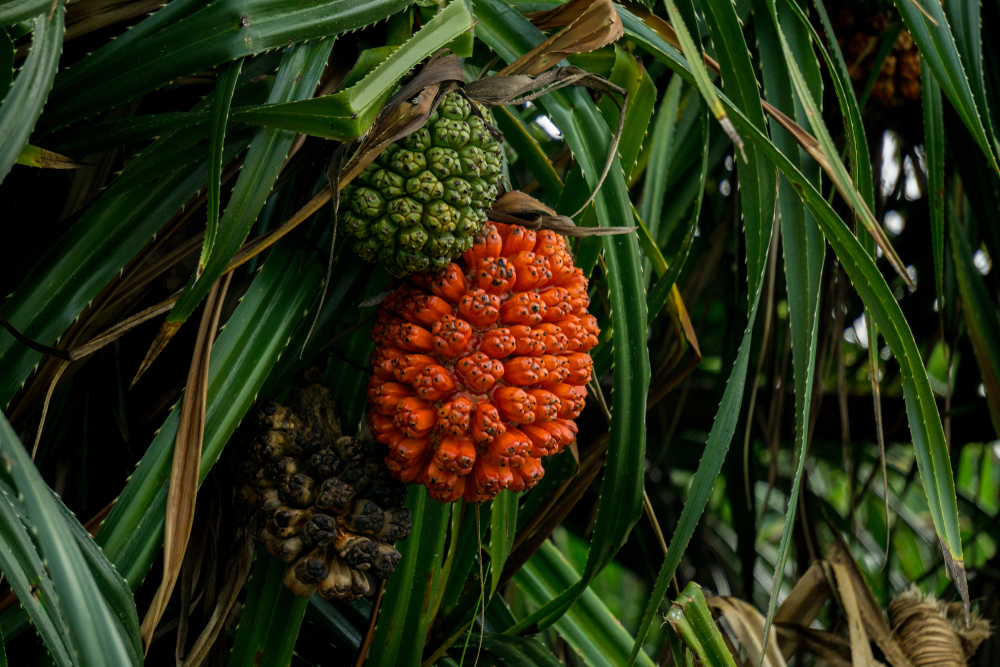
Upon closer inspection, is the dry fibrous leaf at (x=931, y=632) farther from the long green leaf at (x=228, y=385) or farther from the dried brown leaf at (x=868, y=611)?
the long green leaf at (x=228, y=385)

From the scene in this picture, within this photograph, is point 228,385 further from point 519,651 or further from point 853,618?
point 853,618

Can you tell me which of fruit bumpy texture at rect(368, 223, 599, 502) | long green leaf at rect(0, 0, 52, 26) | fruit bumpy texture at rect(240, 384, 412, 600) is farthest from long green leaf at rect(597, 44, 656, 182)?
long green leaf at rect(0, 0, 52, 26)

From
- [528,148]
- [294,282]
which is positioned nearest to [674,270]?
[528,148]

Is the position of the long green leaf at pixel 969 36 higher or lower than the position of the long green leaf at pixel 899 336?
higher

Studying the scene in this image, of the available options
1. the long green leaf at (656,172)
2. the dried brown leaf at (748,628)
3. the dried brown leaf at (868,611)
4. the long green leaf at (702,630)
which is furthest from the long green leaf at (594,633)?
the long green leaf at (656,172)

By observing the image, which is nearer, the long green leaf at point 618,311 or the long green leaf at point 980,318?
the long green leaf at point 618,311

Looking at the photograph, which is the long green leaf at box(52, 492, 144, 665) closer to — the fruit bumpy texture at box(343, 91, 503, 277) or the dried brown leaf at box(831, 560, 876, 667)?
the fruit bumpy texture at box(343, 91, 503, 277)

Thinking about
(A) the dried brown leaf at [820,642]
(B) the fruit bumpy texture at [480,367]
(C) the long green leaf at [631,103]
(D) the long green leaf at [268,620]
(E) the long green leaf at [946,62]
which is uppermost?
(E) the long green leaf at [946,62]
